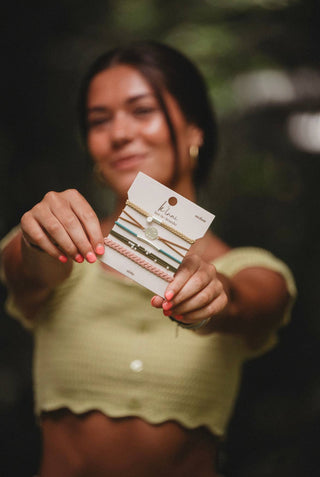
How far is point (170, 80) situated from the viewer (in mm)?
557

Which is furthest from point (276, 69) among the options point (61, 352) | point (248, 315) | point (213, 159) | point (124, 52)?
point (61, 352)

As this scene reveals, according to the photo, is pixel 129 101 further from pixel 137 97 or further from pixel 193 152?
pixel 193 152

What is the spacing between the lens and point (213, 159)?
27.0 inches

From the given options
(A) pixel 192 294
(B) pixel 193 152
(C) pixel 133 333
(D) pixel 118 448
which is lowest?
(D) pixel 118 448

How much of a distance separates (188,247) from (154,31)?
0.55 metres

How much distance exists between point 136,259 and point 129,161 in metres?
0.20

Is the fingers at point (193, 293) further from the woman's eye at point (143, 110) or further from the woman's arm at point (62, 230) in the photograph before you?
the woman's eye at point (143, 110)

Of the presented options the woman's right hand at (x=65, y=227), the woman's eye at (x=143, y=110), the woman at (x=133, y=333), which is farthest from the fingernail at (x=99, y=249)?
the woman's eye at (x=143, y=110)

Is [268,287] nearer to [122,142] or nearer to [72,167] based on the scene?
[122,142]

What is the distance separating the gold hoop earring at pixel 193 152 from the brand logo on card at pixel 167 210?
0.82 feet

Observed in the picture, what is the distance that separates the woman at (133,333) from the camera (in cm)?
50

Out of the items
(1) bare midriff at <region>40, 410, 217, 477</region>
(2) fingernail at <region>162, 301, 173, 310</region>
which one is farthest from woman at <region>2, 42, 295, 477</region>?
(2) fingernail at <region>162, 301, 173, 310</region>

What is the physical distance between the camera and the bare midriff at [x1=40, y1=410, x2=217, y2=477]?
495 millimetres

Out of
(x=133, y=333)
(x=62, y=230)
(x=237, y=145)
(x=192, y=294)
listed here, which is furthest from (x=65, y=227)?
(x=237, y=145)
